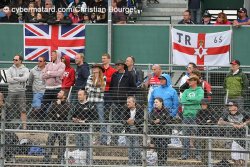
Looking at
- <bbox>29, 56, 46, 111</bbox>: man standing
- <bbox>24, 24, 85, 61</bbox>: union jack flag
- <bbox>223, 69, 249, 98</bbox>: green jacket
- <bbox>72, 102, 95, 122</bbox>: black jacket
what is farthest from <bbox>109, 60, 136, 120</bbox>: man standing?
<bbox>24, 24, 85, 61</bbox>: union jack flag

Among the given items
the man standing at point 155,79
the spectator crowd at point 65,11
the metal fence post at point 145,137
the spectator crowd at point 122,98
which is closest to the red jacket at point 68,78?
the spectator crowd at point 122,98

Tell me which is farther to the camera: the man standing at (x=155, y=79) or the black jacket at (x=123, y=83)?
the man standing at (x=155, y=79)

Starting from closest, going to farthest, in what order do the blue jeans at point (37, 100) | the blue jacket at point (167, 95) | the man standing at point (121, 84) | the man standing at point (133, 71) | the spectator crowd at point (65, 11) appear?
the blue jeans at point (37, 100) < the blue jacket at point (167, 95) < the man standing at point (121, 84) < the man standing at point (133, 71) < the spectator crowd at point (65, 11)

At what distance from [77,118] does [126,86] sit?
9.66 feet

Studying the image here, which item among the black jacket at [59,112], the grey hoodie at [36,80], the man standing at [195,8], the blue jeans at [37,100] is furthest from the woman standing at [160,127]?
the man standing at [195,8]

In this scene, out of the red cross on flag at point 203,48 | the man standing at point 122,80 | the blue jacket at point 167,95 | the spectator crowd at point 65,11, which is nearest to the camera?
the blue jacket at point 167,95

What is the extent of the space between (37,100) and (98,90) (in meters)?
1.20

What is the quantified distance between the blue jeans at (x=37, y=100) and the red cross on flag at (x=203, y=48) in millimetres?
5156

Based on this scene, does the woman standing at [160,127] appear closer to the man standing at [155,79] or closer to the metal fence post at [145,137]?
the metal fence post at [145,137]

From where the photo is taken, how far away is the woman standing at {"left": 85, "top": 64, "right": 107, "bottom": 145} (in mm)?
18047

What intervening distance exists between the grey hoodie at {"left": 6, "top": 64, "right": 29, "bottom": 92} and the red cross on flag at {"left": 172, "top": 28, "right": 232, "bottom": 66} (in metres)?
4.39

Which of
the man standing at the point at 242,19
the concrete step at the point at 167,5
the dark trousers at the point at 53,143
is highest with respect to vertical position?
the concrete step at the point at 167,5

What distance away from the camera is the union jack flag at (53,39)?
2544 cm

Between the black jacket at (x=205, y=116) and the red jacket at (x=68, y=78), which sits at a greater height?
the red jacket at (x=68, y=78)
